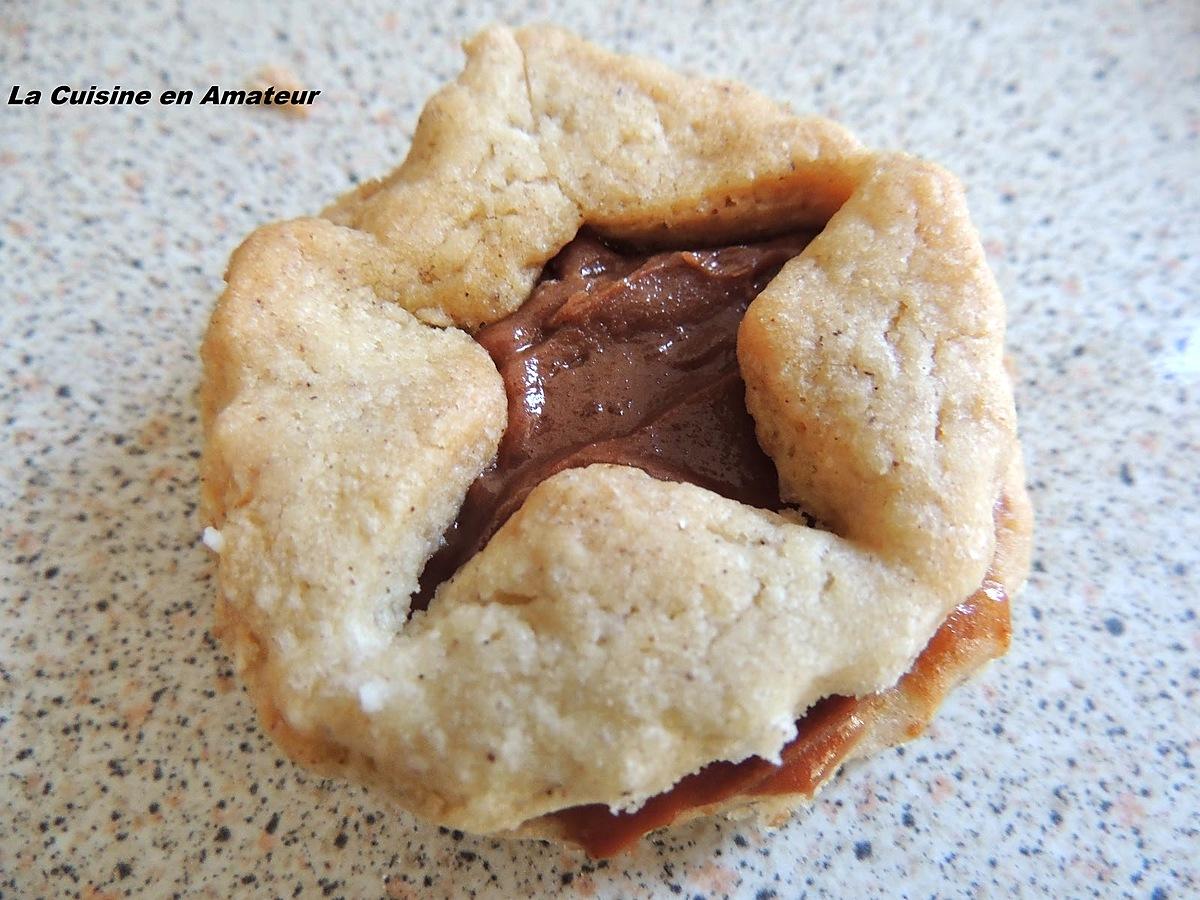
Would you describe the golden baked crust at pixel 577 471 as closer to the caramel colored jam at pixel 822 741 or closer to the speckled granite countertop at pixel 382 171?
the caramel colored jam at pixel 822 741

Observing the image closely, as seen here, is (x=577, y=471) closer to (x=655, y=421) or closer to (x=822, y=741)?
(x=655, y=421)

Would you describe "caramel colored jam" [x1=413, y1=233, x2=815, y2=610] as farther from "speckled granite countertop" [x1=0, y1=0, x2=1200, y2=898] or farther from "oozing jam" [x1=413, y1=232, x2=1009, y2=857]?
"speckled granite countertop" [x1=0, y1=0, x2=1200, y2=898]

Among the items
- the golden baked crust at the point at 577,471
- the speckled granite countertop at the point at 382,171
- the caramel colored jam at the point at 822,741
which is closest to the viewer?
the golden baked crust at the point at 577,471

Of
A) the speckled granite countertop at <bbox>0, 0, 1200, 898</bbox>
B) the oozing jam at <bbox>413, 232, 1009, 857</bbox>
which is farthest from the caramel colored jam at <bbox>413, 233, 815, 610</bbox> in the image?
the speckled granite countertop at <bbox>0, 0, 1200, 898</bbox>

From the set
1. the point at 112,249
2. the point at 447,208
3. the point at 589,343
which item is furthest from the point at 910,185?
the point at 112,249

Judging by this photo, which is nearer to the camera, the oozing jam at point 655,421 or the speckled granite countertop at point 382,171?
the oozing jam at point 655,421

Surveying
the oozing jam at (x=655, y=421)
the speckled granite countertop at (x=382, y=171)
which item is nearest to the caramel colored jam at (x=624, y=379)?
the oozing jam at (x=655, y=421)

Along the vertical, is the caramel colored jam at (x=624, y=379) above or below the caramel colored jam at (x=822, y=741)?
above

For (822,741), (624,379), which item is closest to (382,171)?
(624,379)
